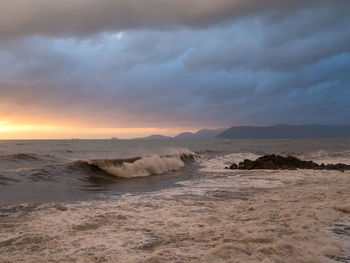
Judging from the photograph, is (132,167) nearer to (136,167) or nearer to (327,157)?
(136,167)

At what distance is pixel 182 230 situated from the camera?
4844mm

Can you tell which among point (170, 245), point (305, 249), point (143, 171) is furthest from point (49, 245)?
point (143, 171)

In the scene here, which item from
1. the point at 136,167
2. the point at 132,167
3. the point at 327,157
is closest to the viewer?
the point at 132,167

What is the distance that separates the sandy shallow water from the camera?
373 centimetres

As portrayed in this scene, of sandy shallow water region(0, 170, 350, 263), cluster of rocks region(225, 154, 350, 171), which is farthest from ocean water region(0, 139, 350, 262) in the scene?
cluster of rocks region(225, 154, 350, 171)

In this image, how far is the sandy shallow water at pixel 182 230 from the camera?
147 inches

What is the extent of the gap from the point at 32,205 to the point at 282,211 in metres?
5.82

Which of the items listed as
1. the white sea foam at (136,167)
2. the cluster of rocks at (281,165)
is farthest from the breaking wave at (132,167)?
the cluster of rocks at (281,165)

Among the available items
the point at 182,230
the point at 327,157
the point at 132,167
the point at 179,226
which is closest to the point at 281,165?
the point at 132,167

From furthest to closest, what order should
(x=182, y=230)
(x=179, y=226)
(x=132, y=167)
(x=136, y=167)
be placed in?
(x=136, y=167) < (x=132, y=167) < (x=179, y=226) < (x=182, y=230)

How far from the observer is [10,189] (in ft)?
32.1

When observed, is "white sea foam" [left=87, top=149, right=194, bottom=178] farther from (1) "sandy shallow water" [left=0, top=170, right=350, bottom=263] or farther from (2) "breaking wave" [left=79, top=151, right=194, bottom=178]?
(1) "sandy shallow water" [left=0, top=170, right=350, bottom=263]

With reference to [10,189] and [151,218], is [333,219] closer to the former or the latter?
[151,218]

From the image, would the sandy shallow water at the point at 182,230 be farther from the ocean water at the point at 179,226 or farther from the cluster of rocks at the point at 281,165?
the cluster of rocks at the point at 281,165
